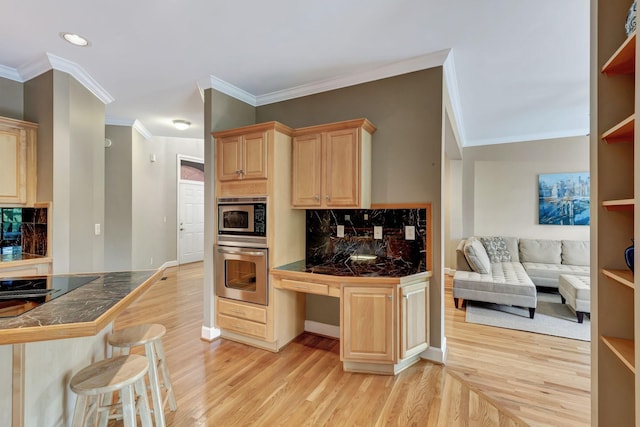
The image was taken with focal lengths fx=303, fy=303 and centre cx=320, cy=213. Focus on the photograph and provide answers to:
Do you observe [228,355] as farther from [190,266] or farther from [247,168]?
[190,266]

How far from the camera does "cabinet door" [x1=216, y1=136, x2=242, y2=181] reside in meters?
2.99

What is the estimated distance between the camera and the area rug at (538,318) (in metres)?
3.38

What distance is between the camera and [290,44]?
8.30ft

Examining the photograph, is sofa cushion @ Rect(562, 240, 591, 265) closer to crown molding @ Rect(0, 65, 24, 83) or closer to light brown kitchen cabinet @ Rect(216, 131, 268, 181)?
light brown kitchen cabinet @ Rect(216, 131, 268, 181)

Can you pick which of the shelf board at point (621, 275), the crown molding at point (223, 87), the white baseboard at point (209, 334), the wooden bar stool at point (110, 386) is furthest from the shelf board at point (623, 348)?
the crown molding at point (223, 87)

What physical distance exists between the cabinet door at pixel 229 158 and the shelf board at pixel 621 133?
263 cm

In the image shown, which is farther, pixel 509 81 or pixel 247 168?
pixel 509 81

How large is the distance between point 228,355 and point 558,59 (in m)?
4.11

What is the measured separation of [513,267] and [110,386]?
525cm

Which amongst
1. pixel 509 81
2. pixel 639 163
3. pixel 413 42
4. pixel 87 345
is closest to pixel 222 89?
pixel 413 42

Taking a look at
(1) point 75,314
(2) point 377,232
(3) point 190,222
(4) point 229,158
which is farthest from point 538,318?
(3) point 190,222

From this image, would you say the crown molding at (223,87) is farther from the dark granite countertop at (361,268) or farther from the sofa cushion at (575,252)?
the sofa cushion at (575,252)

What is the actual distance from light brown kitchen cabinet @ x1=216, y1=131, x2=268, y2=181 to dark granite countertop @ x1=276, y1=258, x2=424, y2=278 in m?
0.94

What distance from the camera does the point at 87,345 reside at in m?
1.78
